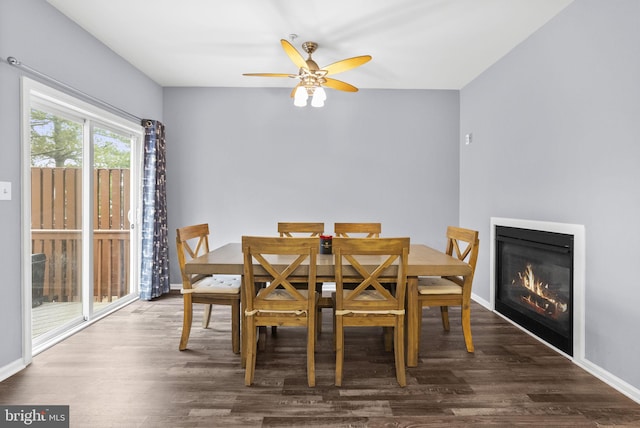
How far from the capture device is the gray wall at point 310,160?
463 centimetres

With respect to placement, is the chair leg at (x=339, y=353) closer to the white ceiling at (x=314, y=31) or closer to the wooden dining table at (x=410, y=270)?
the wooden dining table at (x=410, y=270)

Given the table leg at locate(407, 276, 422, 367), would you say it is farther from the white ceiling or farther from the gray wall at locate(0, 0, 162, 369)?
the gray wall at locate(0, 0, 162, 369)

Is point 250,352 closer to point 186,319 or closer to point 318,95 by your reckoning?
point 186,319

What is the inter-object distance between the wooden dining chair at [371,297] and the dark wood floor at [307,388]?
0.24 m

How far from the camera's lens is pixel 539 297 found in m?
3.12

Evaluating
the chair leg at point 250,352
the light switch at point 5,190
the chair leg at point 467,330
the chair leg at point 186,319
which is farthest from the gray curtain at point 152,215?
the chair leg at point 467,330

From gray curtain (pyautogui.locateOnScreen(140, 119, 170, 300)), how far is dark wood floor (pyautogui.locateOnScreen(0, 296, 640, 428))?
43.2 inches

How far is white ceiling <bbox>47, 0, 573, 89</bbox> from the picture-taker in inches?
108

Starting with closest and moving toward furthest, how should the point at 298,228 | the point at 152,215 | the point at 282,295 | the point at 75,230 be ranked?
1. the point at 282,295
2. the point at 75,230
3. the point at 298,228
4. the point at 152,215

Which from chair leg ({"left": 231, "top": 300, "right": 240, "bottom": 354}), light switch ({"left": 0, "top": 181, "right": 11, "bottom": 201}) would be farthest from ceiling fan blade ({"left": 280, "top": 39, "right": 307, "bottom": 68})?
light switch ({"left": 0, "top": 181, "right": 11, "bottom": 201})

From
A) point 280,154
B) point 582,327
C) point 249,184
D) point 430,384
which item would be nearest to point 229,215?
point 249,184

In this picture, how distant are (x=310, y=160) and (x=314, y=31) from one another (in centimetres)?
183

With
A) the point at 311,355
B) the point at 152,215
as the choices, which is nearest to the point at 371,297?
the point at 311,355

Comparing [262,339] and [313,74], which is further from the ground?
[313,74]
